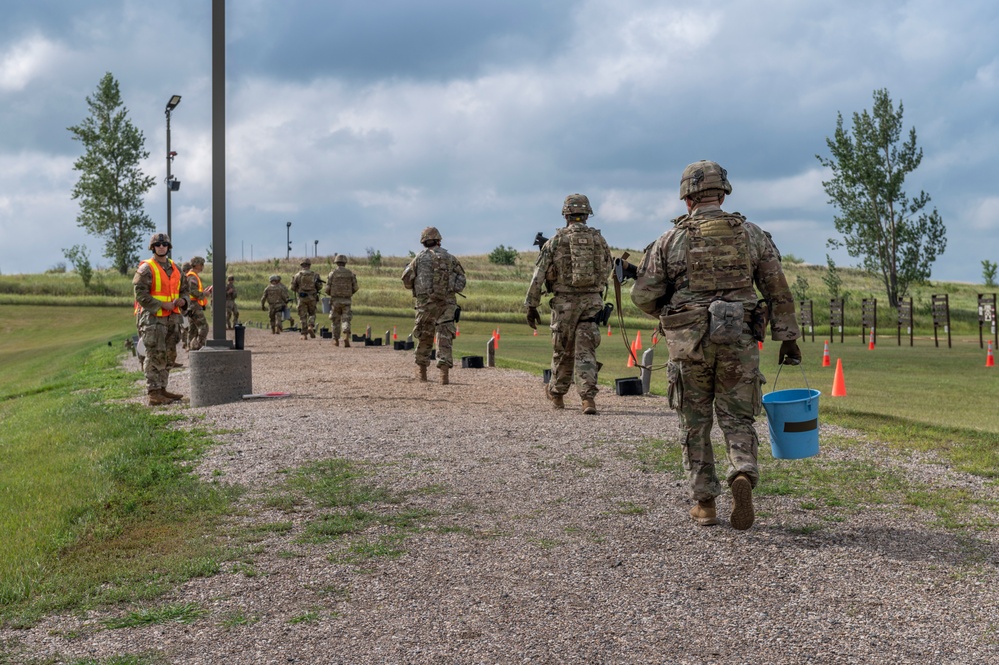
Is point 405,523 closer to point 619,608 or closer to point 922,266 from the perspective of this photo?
point 619,608

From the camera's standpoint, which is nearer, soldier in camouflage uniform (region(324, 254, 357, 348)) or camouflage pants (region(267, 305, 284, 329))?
soldier in camouflage uniform (region(324, 254, 357, 348))

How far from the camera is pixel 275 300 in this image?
1342 inches

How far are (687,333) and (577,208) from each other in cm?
548

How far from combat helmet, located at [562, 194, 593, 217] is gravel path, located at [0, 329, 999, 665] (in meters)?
3.54

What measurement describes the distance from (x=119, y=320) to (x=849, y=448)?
160 ft

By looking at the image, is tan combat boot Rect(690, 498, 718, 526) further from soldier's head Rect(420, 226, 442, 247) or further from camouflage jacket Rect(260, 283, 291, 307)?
camouflage jacket Rect(260, 283, 291, 307)

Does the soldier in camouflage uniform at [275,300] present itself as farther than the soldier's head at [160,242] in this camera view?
Yes

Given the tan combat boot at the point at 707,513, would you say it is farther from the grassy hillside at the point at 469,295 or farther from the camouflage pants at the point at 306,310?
the grassy hillside at the point at 469,295

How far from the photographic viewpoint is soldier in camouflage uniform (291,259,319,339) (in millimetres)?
29766

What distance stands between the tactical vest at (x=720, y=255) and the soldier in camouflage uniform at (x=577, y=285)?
5103 mm

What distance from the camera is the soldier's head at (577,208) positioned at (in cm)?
1174

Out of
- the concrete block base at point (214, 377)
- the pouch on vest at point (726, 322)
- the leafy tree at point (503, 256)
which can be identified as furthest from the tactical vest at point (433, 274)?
the leafy tree at point (503, 256)

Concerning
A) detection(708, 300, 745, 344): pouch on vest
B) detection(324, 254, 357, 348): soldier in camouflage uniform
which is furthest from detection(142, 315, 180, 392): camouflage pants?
detection(324, 254, 357, 348): soldier in camouflage uniform

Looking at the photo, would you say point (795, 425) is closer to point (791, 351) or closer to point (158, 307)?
point (791, 351)
